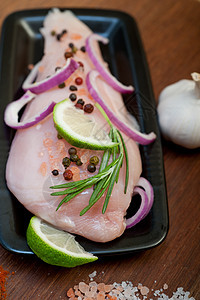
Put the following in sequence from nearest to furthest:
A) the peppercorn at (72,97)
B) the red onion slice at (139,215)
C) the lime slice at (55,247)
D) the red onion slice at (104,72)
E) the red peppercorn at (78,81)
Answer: the lime slice at (55,247) < the red onion slice at (139,215) < the peppercorn at (72,97) < the red peppercorn at (78,81) < the red onion slice at (104,72)

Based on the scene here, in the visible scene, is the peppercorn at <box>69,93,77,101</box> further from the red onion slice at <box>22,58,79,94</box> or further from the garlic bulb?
the garlic bulb

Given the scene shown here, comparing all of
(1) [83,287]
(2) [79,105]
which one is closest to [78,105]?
(2) [79,105]

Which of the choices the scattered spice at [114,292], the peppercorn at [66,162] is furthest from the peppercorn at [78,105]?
the scattered spice at [114,292]

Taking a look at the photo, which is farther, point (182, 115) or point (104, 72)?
point (104, 72)

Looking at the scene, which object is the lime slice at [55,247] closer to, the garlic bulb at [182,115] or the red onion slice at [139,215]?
the red onion slice at [139,215]

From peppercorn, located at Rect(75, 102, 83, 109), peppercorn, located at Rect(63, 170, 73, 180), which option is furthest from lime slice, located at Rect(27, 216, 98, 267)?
peppercorn, located at Rect(75, 102, 83, 109)

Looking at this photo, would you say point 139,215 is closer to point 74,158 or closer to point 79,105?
point 74,158
